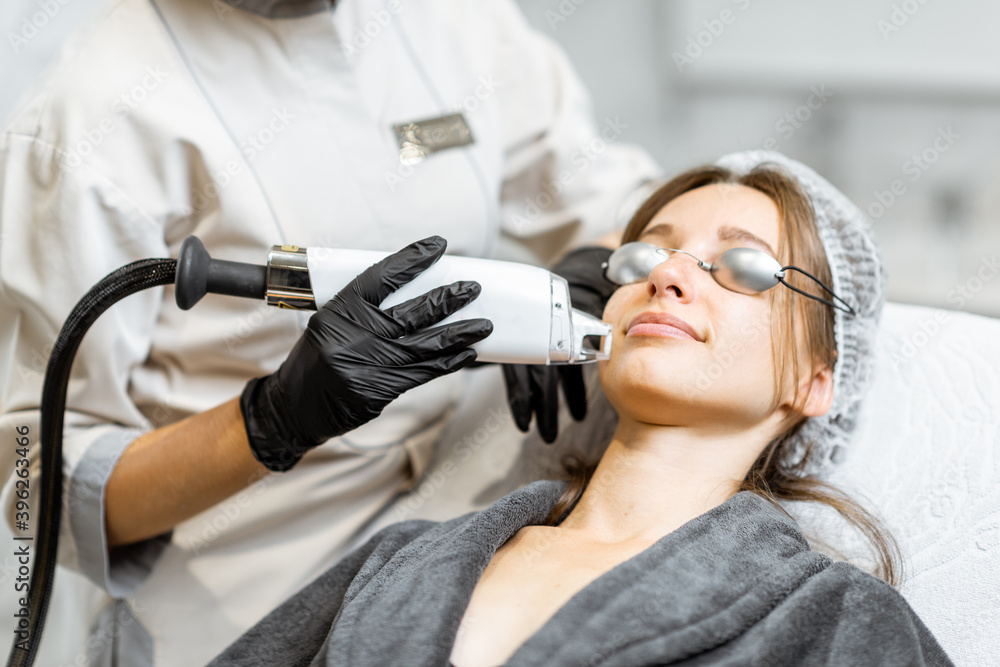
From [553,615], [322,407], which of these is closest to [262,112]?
[322,407]

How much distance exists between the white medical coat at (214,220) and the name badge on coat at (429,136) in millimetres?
19

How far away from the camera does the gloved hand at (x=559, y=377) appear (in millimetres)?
1233

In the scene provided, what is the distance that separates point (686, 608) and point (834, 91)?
73.0 inches

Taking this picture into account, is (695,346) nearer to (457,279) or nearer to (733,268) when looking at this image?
(733,268)

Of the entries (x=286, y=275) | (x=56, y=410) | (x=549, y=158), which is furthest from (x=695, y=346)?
(x=56, y=410)

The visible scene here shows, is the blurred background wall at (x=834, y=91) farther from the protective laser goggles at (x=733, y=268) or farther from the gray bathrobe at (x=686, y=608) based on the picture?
the gray bathrobe at (x=686, y=608)

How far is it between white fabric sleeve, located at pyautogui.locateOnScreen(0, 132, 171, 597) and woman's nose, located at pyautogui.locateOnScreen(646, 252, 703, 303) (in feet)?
2.58

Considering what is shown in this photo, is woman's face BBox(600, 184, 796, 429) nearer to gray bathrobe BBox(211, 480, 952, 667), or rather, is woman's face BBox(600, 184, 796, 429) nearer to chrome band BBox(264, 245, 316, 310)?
gray bathrobe BBox(211, 480, 952, 667)

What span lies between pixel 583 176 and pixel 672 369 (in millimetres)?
739

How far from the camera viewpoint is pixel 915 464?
47.2 inches

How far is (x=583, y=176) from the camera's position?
1.64 metres

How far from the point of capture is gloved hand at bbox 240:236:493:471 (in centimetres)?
92

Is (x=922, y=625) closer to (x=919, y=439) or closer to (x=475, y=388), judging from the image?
(x=919, y=439)

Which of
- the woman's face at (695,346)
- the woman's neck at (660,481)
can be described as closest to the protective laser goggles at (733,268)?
the woman's face at (695,346)
